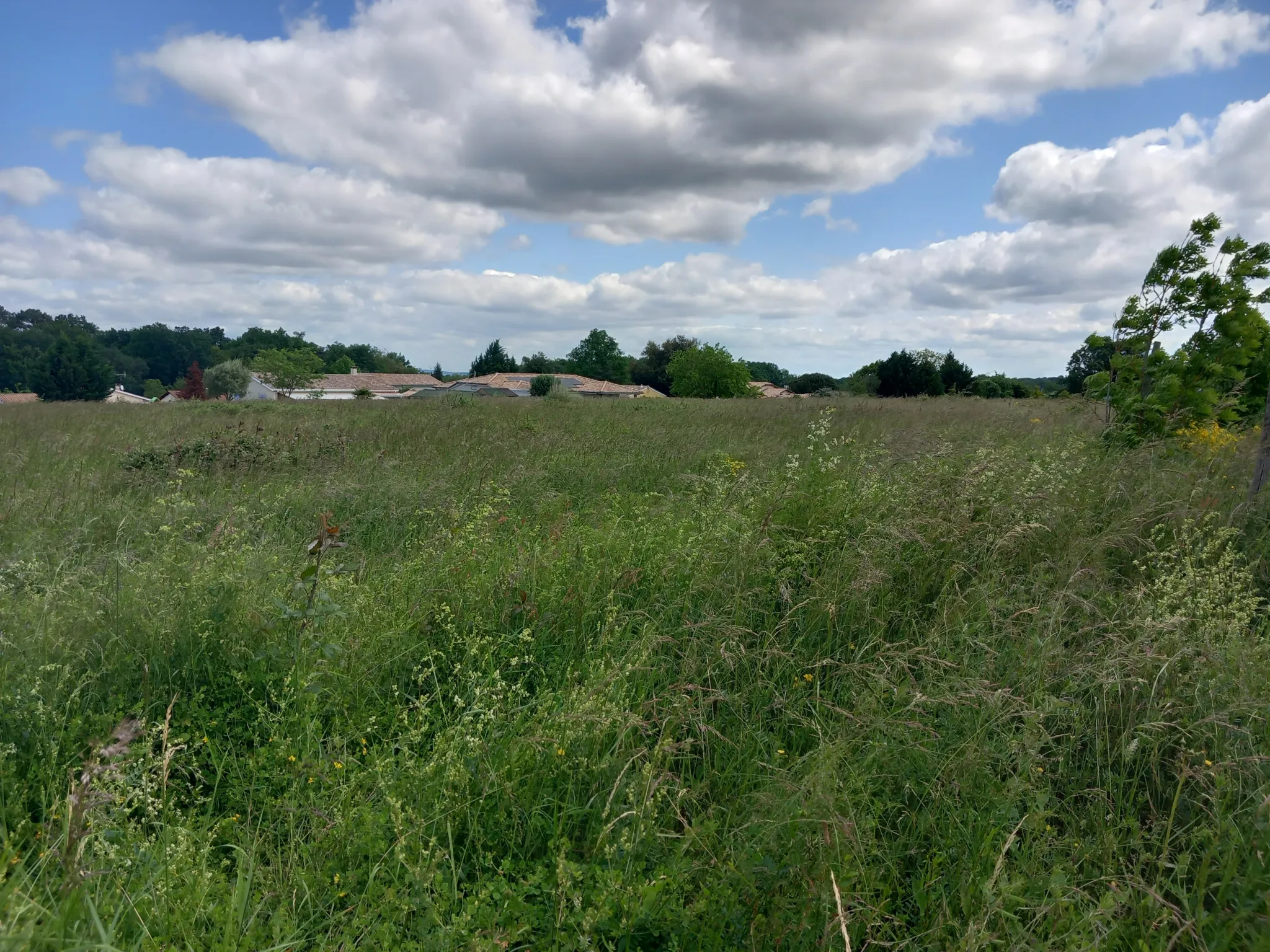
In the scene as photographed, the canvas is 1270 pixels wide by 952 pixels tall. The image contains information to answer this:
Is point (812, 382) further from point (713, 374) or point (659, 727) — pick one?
point (659, 727)

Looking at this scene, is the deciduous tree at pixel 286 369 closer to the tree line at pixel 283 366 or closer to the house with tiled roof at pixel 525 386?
the tree line at pixel 283 366

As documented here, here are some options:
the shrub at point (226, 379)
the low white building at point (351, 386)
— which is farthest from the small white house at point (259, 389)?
the shrub at point (226, 379)

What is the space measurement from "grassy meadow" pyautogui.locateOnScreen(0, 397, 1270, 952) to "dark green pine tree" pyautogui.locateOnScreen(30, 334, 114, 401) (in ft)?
286

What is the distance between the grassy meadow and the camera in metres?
1.87

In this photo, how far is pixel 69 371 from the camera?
74.0 metres

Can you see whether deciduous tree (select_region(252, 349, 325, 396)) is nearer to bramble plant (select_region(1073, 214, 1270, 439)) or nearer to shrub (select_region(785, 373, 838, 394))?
shrub (select_region(785, 373, 838, 394))

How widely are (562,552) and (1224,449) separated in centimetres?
683

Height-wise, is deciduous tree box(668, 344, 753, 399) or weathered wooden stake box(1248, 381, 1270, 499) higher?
deciduous tree box(668, 344, 753, 399)

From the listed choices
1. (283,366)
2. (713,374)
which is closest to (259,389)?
(283,366)

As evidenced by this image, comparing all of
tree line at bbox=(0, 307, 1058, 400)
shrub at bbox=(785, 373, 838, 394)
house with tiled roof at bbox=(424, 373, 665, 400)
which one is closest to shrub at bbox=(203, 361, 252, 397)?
tree line at bbox=(0, 307, 1058, 400)

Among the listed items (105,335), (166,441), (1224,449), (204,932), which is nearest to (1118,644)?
(204,932)

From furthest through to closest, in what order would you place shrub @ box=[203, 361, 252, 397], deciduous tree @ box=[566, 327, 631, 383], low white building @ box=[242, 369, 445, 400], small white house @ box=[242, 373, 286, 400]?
deciduous tree @ box=[566, 327, 631, 383], low white building @ box=[242, 369, 445, 400], small white house @ box=[242, 373, 286, 400], shrub @ box=[203, 361, 252, 397]

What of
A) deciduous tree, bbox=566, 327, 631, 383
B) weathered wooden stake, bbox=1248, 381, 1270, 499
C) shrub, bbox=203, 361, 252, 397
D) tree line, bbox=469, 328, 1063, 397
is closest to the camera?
weathered wooden stake, bbox=1248, 381, 1270, 499

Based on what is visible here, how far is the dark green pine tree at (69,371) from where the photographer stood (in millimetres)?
73250
